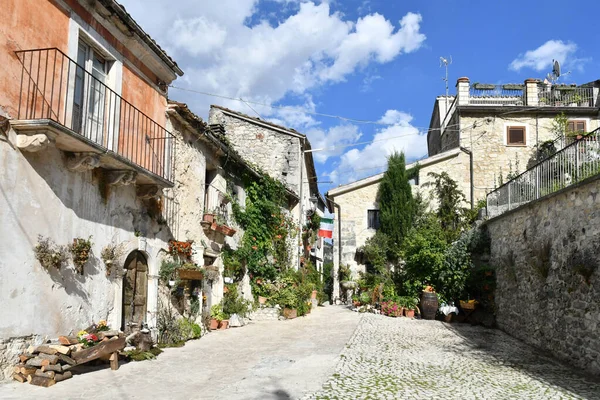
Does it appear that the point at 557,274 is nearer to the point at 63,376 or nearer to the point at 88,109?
the point at 63,376

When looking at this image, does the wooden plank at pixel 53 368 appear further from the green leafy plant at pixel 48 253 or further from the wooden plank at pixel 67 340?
the green leafy plant at pixel 48 253

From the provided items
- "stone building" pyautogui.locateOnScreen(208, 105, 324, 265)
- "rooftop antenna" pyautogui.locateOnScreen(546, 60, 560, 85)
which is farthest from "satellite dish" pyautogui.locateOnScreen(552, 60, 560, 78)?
"stone building" pyautogui.locateOnScreen(208, 105, 324, 265)

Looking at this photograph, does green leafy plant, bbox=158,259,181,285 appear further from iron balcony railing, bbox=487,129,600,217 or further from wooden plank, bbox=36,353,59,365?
iron balcony railing, bbox=487,129,600,217

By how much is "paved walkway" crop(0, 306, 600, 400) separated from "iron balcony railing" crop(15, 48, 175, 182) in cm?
366

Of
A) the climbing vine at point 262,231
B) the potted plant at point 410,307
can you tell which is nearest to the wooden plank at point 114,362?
the climbing vine at point 262,231

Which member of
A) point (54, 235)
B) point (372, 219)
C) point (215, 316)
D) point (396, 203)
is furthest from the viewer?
point (372, 219)

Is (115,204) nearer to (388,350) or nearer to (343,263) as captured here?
(388,350)

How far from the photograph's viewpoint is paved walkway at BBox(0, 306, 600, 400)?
6.66 meters

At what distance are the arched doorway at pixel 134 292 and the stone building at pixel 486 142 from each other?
45.1ft

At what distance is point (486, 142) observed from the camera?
23.7 metres

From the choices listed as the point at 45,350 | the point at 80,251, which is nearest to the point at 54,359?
the point at 45,350

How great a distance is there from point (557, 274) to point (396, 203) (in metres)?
12.3

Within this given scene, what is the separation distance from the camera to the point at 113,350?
786cm

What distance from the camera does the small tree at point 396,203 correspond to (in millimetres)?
21875
